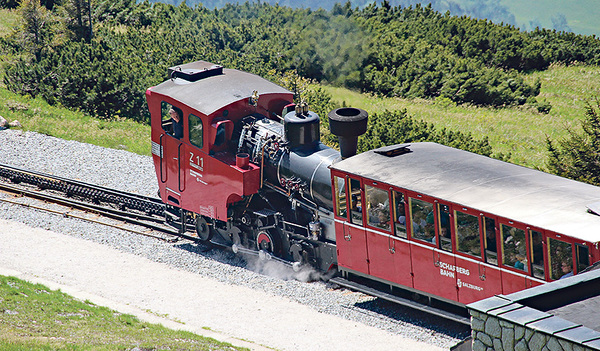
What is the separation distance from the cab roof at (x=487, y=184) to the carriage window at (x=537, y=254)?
22cm

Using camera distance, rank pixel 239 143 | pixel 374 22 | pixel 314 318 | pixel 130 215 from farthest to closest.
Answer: pixel 374 22, pixel 130 215, pixel 239 143, pixel 314 318

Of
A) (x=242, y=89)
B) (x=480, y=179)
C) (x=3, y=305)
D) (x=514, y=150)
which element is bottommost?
(x=514, y=150)

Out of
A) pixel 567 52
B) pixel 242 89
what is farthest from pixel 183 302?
pixel 567 52

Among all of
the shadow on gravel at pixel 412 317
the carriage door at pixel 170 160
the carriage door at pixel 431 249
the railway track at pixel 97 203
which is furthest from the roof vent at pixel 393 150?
the carriage door at pixel 170 160

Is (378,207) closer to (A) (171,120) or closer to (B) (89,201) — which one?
(A) (171,120)

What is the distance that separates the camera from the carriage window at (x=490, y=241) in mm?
10984

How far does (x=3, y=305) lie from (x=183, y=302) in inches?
139

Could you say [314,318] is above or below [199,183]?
below

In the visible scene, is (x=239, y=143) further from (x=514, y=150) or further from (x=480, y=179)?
(x=514, y=150)

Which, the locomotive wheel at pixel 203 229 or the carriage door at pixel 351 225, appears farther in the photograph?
the locomotive wheel at pixel 203 229

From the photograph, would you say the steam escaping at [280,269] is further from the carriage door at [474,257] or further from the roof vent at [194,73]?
the roof vent at [194,73]

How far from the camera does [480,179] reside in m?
12.1

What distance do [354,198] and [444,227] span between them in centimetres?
214

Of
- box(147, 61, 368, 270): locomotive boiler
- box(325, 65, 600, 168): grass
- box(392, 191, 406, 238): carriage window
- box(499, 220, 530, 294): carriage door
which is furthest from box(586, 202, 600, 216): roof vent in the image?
box(325, 65, 600, 168): grass
